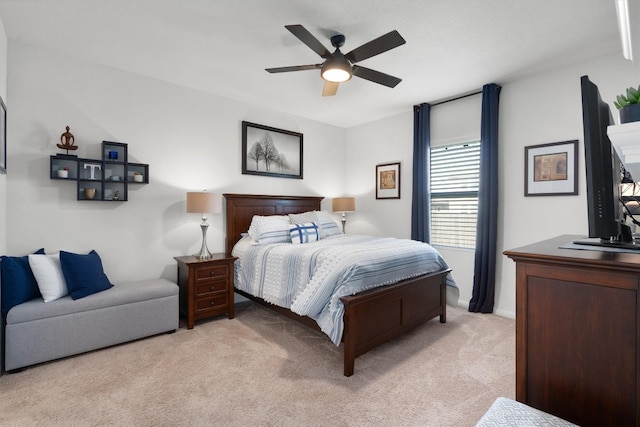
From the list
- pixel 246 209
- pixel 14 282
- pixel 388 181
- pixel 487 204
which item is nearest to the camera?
pixel 14 282

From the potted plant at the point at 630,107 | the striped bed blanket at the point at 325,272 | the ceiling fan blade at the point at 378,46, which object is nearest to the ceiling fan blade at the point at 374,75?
the ceiling fan blade at the point at 378,46

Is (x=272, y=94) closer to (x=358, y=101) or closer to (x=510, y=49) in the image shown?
(x=358, y=101)

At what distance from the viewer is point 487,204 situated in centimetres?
380

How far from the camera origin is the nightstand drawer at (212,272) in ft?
11.1

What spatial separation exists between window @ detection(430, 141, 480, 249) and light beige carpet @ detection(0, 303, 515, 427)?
148cm

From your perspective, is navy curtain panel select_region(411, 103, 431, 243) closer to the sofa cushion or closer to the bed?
the bed

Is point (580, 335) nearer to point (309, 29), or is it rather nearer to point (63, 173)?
point (309, 29)

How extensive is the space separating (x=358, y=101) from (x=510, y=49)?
191cm

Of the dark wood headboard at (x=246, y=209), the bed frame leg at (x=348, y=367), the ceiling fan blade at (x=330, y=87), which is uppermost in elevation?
the ceiling fan blade at (x=330, y=87)

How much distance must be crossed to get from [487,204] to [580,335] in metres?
2.98

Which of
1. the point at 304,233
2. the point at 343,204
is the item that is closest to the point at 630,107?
the point at 304,233

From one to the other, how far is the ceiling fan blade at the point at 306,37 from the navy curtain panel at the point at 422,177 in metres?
2.40

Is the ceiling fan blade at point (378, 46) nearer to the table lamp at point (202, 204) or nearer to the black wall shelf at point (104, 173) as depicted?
the table lamp at point (202, 204)

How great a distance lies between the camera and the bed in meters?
2.42
